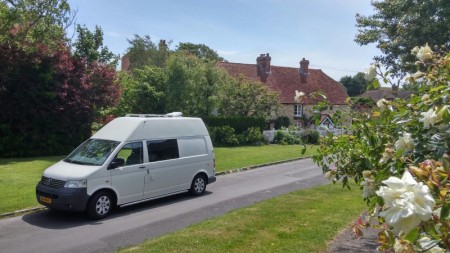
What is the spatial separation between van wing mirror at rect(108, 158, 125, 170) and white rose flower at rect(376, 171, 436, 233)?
342 inches

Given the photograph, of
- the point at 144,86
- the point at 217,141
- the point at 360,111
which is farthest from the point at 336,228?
the point at 144,86

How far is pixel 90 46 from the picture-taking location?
21.0 m

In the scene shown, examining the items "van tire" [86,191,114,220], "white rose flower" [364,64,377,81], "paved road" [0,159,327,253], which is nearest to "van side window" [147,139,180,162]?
"paved road" [0,159,327,253]

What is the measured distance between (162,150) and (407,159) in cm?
892

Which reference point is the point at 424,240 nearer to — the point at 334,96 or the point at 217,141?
the point at 217,141

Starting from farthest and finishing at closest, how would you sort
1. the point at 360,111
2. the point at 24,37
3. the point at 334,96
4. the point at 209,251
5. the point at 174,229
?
the point at 334,96, the point at 24,37, the point at 174,229, the point at 209,251, the point at 360,111

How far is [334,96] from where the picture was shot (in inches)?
1770

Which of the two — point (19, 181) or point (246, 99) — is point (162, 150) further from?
point (246, 99)

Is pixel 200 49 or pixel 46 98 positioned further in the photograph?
pixel 200 49

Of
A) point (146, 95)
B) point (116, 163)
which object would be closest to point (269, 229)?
point (116, 163)

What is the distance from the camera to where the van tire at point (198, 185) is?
12.0m

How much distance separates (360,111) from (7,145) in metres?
18.2

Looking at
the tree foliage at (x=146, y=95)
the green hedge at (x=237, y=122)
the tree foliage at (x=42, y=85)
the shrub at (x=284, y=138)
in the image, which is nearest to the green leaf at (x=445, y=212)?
the tree foliage at (x=42, y=85)

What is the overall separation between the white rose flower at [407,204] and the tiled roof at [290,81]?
124 feet
